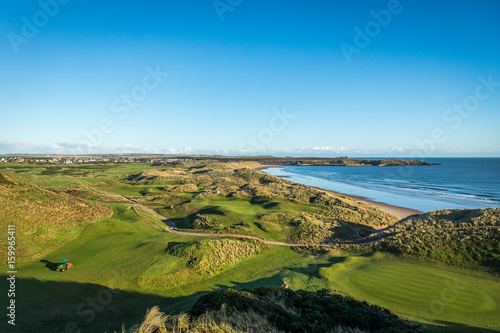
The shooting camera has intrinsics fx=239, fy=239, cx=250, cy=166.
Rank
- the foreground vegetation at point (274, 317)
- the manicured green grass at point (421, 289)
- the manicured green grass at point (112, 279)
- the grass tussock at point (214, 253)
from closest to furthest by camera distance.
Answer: the foreground vegetation at point (274, 317), the manicured green grass at point (112, 279), the manicured green grass at point (421, 289), the grass tussock at point (214, 253)

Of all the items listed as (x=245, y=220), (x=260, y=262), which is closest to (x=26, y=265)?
(x=260, y=262)

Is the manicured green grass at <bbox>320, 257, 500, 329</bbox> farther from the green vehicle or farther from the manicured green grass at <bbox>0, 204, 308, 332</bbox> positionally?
the green vehicle

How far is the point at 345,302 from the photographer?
35.0 feet

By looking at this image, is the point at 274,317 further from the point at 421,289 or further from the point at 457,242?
the point at 457,242

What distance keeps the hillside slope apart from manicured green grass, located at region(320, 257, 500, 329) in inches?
890

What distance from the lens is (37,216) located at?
73.4 feet

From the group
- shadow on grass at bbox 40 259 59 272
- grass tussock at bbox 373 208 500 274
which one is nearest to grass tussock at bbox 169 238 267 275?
shadow on grass at bbox 40 259 59 272

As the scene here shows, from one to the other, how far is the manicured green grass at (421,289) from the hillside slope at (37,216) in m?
22.6

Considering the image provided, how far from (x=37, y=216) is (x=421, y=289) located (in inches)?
1232

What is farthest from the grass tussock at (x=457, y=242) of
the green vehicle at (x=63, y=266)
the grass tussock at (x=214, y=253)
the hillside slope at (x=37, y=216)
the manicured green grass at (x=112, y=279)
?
the hillside slope at (x=37, y=216)

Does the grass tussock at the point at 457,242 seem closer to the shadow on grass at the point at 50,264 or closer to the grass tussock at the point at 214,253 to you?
the grass tussock at the point at 214,253

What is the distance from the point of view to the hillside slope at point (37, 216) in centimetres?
1957

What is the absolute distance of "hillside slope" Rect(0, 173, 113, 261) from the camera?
19.6 m

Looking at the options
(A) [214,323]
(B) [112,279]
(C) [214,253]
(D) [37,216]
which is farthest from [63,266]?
(A) [214,323]
